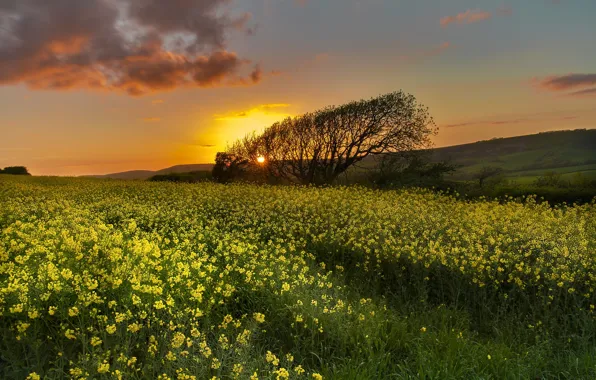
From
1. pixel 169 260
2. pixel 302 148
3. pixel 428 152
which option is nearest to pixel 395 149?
pixel 428 152

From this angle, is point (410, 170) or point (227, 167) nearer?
point (410, 170)

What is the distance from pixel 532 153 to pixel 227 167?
51.6 meters

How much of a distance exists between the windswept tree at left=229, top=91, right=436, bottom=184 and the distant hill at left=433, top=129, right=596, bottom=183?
70.4 ft

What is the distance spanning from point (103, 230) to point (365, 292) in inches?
212

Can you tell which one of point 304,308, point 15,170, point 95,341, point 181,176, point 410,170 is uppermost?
point 15,170

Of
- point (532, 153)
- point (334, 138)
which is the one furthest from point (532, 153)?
point (334, 138)

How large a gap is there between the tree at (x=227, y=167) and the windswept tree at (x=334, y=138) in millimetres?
1643

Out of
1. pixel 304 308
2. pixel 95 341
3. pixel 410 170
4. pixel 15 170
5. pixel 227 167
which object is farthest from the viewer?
pixel 15 170

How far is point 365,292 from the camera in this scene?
8.20 m

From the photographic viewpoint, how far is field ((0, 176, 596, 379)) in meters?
4.64

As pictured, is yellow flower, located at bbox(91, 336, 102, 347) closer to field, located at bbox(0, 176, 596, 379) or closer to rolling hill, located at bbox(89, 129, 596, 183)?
field, located at bbox(0, 176, 596, 379)

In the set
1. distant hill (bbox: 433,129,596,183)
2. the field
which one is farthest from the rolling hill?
the field

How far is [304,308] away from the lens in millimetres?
5770

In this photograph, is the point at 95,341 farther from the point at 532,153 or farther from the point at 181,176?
the point at 532,153
